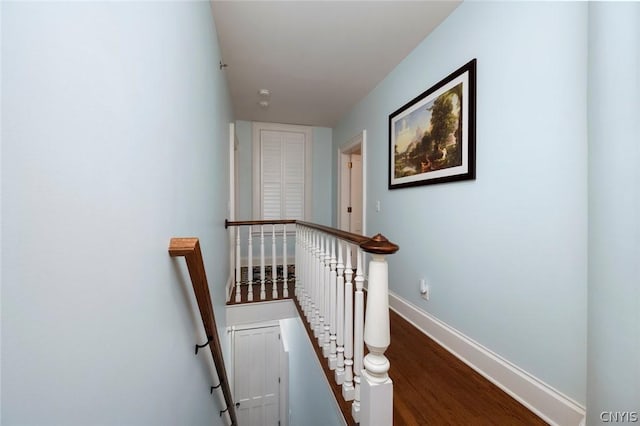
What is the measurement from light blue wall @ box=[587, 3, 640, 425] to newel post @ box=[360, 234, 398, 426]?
82 cm

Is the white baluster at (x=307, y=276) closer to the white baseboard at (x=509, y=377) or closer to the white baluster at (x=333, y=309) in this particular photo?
the white baluster at (x=333, y=309)

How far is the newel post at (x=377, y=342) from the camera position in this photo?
1018 mm

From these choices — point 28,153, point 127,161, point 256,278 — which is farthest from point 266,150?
point 28,153

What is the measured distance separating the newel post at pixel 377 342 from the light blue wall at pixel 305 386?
1.38 feet

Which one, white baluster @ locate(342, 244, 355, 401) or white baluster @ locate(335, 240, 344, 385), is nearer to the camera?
white baluster @ locate(342, 244, 355, 401)

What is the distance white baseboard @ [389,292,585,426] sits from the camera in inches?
47.6

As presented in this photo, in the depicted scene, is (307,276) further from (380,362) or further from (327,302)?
(380,362)

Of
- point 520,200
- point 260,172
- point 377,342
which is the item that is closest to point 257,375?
point 260,172

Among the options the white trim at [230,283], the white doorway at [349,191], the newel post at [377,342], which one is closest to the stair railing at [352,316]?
the newel post at [377,342]

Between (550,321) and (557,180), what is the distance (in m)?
0.71

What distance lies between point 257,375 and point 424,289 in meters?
2.88

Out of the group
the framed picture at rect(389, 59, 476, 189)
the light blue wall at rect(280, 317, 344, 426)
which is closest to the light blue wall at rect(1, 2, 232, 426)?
the light blue wall at rect(280, 317, 344, 426)

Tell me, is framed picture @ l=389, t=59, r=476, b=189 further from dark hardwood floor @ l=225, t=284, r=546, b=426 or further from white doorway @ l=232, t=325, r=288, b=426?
white doorway @ l=232, t=325, r=288, b=426

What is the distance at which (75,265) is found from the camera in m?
0.46
